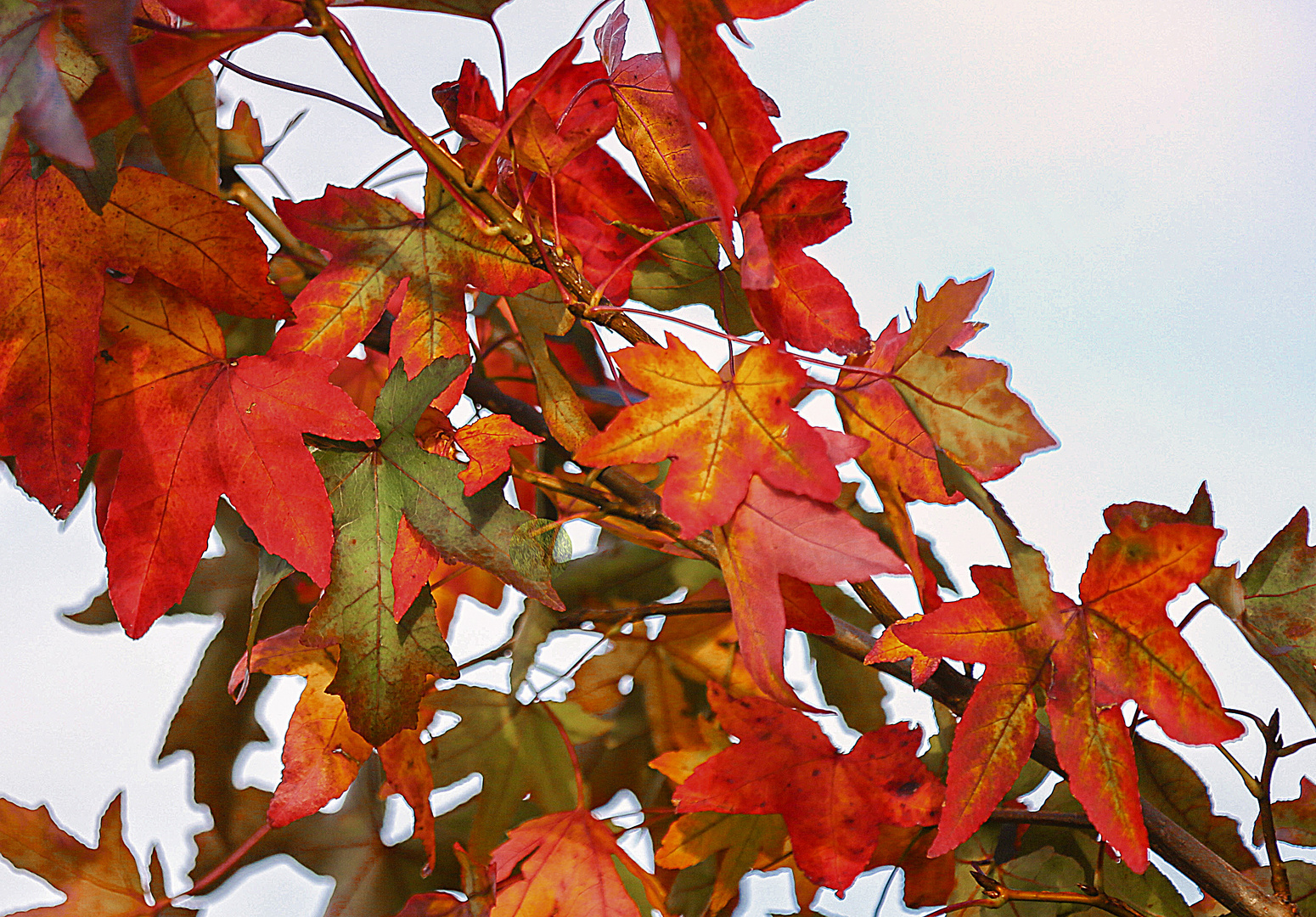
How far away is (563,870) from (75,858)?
24 cm

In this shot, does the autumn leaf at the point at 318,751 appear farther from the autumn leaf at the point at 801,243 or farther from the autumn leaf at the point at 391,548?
the autumn leaf at the point at 801,243

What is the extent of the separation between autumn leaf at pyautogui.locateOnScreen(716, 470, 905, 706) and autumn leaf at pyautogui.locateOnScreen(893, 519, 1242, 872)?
50 mm

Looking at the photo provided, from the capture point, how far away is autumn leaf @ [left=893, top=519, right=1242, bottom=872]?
1.05 feet

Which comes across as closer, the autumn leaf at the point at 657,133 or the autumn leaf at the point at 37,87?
the autumn leaf at the point at 37,87

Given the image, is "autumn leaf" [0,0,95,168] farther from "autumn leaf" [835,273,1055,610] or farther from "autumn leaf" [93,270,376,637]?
"autumn leaf" [835,273,1055,610]

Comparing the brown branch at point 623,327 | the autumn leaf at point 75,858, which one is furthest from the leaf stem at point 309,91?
the autumn leaf at point 75,858

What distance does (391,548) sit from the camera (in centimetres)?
34

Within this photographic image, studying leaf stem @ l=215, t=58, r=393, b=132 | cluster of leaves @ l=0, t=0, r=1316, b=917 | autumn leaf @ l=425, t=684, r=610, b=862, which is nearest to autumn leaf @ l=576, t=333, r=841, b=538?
cluster of leaves @ l=0, t=0, r=1316, b=917

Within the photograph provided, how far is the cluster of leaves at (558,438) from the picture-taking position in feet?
1.01

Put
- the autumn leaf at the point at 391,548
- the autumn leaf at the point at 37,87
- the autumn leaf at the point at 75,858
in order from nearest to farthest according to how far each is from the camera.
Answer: the autumn leaf at the point at 37,87
the autumn leaf at the point at 391,548
the autumn leaf at the point at 75,858

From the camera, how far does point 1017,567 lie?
328 millimetres

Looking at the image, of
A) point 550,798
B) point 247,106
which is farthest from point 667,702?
point 247,106

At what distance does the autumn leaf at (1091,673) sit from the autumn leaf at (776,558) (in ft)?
0.16

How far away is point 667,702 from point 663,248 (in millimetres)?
276
